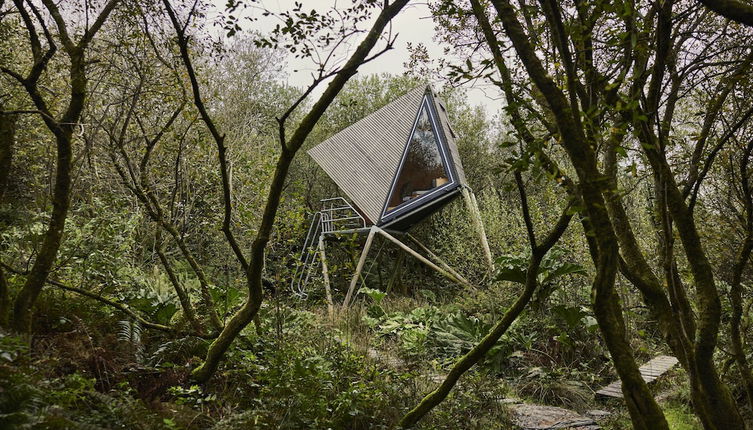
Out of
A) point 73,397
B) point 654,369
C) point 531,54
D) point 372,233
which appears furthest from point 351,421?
point 372,233

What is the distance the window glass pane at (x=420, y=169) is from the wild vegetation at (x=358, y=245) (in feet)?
10.3

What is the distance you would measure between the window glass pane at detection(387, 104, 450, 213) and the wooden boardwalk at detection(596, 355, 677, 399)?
5979 mm

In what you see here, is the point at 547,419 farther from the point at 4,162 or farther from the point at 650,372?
the point at 4,162

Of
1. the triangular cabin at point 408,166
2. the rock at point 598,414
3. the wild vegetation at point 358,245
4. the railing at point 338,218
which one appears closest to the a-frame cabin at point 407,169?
the triangular cabin at point 408,166

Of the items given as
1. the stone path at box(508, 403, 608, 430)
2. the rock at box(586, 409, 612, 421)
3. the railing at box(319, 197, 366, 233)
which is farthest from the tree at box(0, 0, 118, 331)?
the railing at box(319, 197, 366, 233)

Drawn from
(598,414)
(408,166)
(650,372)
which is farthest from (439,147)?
(598,414)

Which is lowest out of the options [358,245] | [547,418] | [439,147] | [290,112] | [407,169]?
[547,418]

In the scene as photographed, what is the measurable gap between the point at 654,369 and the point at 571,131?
5568 mm

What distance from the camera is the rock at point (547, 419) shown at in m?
4.84

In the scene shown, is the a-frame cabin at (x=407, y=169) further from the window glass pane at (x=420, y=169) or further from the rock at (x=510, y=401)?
the rock at (x=510, y=401)

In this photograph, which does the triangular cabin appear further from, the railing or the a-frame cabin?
the railing

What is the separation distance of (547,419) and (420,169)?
7.52 m

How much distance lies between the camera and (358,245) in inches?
229

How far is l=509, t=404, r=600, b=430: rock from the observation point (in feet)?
15.9
